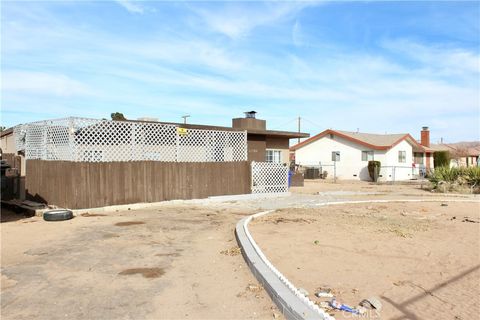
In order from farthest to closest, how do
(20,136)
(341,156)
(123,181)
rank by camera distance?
(341,156), (20,136), (123,181)

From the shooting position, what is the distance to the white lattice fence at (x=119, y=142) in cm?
1196

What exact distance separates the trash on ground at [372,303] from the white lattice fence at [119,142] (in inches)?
368

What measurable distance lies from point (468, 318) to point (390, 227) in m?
4.86

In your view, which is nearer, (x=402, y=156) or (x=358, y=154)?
(x=358, y=154)

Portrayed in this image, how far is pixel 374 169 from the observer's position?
32625 millimetres

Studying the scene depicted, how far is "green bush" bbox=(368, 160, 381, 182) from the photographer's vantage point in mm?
32531

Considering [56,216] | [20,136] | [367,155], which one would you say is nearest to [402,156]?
[367,155]

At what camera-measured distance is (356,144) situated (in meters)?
35.5

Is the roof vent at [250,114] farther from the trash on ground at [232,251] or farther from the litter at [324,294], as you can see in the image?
the litter at [324,294]

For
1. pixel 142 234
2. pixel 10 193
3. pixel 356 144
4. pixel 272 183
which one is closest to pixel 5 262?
pixel 142 234

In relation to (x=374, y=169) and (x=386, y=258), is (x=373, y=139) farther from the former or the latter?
(x=386, y=258)

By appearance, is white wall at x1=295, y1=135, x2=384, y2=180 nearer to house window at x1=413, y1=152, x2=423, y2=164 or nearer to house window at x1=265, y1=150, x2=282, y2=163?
house window at x1=413, y1=152, x2=423, y2=164

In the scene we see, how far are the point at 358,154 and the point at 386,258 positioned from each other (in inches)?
1177

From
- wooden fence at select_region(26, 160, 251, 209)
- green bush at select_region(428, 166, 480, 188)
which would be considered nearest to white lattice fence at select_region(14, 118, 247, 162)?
wooden fence at select_region(26, 160, 251, 209)
